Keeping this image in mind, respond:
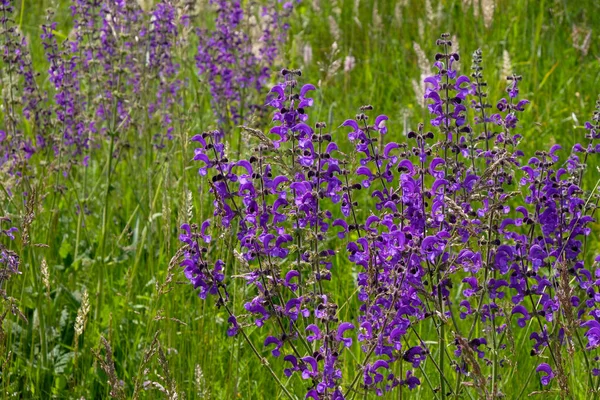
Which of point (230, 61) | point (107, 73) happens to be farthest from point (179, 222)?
point (230, 61)

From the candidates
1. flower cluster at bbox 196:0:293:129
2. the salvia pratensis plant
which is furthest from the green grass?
the salvia pratensis plant

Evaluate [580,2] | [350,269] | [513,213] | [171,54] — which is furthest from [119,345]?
[580,2]

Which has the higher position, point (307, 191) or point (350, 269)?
point (307, 191)

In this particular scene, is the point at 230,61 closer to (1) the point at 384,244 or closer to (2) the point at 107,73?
(2) the point at 107,73

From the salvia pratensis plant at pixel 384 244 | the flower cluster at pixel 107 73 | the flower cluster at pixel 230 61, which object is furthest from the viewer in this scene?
the flower cluster at pixel 230 61

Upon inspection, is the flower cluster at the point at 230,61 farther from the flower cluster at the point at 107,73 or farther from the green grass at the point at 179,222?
the green grass at the point at 179,222

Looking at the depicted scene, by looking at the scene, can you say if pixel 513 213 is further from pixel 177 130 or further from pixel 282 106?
pixel 282 106

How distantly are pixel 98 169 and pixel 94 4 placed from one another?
1220mm

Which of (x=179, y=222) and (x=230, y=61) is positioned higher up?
(x=230, y=61)

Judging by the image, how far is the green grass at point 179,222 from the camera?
9.72ft

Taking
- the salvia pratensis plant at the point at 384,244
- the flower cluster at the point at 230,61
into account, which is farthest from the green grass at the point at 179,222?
the salvia pratensis plant at the point at 384,244

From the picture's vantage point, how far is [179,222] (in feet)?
8.80

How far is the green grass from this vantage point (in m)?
2.96

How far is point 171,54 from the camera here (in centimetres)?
A: 528
